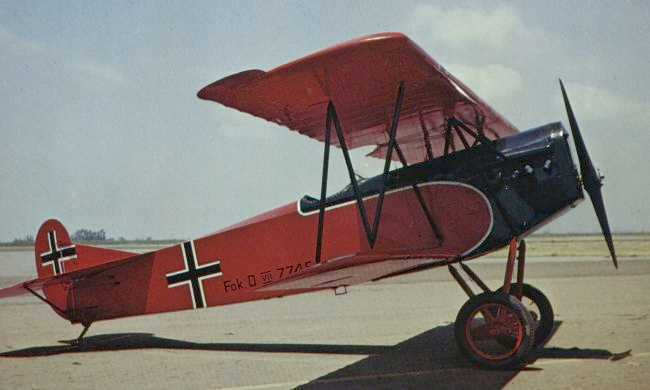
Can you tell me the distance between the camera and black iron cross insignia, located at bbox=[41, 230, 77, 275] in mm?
8484

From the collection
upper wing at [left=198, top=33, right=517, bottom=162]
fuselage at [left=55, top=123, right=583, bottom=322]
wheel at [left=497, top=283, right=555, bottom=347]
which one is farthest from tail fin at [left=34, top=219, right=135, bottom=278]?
wheel at [left=497, top=283, right=555, bottom=347]

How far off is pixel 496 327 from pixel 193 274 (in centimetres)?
394

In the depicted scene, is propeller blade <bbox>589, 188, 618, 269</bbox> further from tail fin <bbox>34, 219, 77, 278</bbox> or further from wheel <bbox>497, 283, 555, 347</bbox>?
tail fin <bbox>34, 219, 77, 278</bbox>

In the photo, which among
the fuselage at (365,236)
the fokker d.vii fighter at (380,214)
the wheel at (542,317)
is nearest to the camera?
the fokker d.vii fighter at (380,214)

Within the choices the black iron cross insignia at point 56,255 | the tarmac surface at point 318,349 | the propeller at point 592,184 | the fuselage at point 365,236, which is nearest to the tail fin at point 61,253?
the black iron cross insignia at point 56,255

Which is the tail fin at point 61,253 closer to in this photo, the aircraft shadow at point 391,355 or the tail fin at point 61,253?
the tail fin at point 61,253

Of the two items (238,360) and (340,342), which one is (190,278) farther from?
(340,342)

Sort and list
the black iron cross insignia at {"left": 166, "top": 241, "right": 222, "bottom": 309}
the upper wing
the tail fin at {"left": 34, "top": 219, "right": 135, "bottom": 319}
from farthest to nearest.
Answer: the tail fin at {"left": 34, "top": 219, "right": 135, "bottom": 319}, the black iron cross insignia at {"left": 166, "top": 241, "right": 222, "bottom": 309}, the upper wing

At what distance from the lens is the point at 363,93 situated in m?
6.36

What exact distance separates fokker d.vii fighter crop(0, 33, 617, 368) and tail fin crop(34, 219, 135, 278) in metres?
0.04

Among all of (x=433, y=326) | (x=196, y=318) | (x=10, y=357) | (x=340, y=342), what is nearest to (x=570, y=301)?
(x=433, y=326)

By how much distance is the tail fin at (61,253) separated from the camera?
8.43 m

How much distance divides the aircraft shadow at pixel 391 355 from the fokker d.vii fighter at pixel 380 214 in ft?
1.18

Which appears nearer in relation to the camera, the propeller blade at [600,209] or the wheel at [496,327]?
the wheel at [496,327]
